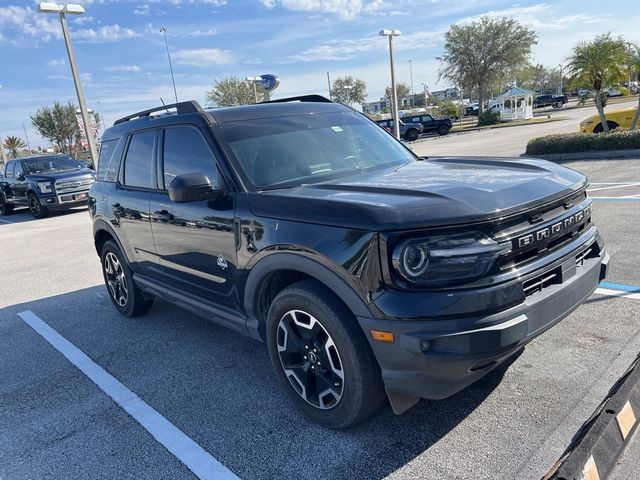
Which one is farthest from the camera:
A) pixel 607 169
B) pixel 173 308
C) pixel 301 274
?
pixel 607 169

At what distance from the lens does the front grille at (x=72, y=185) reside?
1476 cm

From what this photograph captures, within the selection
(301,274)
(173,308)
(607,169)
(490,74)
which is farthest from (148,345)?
(490,74)

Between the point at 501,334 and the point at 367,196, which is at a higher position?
the point at 367,196

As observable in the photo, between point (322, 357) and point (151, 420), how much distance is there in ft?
4.28

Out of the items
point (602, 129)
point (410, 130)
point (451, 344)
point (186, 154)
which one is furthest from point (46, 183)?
point (410, 130)

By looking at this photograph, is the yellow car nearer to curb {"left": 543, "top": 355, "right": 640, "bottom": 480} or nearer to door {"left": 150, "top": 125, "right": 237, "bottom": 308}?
curb {"left": 543, "top": 355, "right": 640, "bottom": 480}

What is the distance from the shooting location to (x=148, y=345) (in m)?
4.51

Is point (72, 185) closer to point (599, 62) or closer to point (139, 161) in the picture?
point (139, 161)

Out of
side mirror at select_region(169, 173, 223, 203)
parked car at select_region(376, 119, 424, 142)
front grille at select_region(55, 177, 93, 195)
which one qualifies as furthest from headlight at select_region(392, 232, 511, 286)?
parked car at select_region(376, 119, 424, 142)

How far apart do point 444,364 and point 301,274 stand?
103 cm

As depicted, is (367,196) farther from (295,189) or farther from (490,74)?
(490,74)

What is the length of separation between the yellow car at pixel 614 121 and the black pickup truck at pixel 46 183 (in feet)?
50.3

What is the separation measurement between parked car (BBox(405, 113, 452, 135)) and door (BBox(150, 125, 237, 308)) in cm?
3459

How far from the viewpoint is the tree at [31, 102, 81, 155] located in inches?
1932
